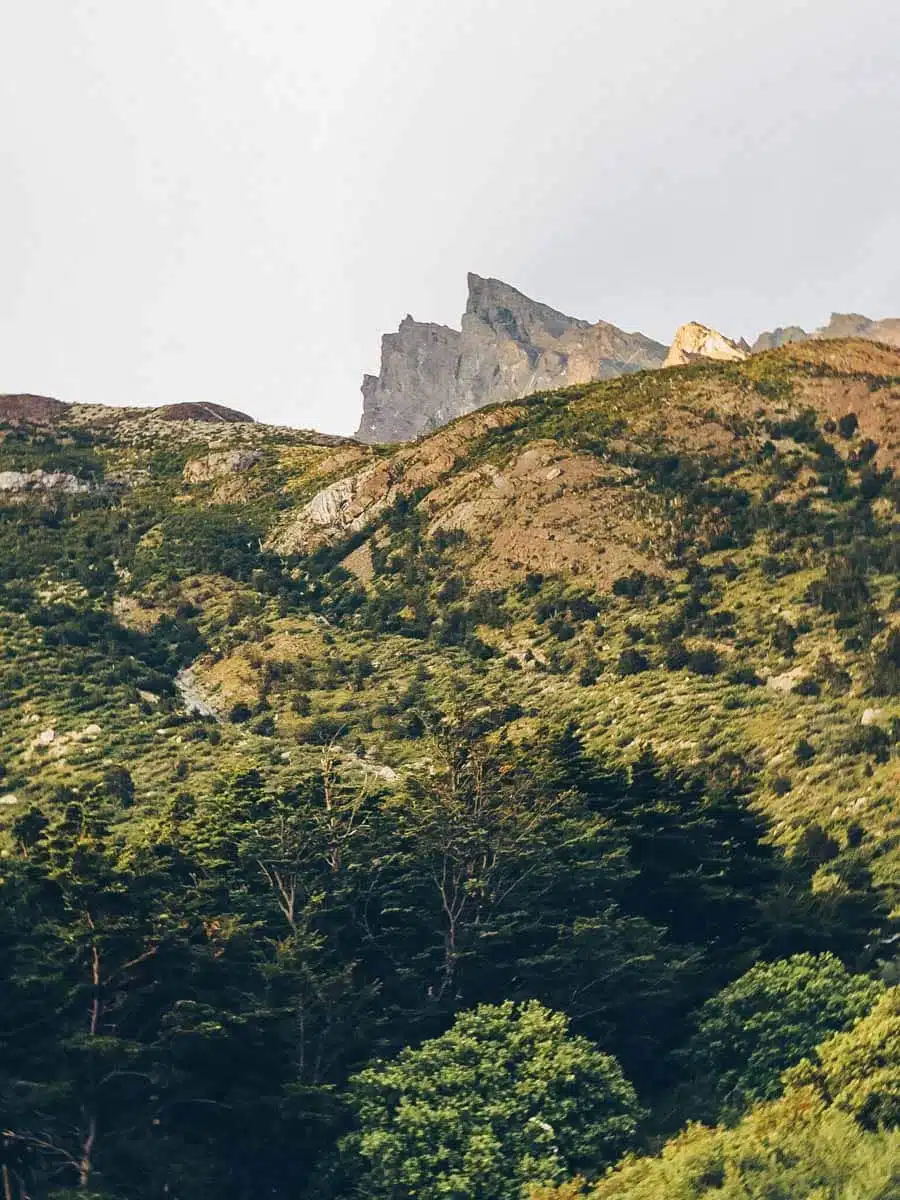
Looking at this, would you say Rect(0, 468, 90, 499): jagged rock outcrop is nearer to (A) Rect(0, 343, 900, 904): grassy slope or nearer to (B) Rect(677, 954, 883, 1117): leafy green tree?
(A) Rect(0, 343, 900, 904): grassy slope

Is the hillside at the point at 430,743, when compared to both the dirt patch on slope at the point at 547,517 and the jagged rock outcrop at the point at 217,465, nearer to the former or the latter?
the dirt patch on slope at the point at 547,517

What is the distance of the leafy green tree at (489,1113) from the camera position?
27594 mm

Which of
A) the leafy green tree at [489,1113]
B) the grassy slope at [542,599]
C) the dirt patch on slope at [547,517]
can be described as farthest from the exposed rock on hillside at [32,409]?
the leafy green tree at [489,1113]

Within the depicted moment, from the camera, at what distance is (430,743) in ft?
168

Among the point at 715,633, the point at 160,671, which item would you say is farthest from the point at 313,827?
the point at 160,671

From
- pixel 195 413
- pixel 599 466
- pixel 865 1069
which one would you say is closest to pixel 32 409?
pixel 195 413

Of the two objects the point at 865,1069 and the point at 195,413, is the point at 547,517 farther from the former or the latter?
the point at 195,413

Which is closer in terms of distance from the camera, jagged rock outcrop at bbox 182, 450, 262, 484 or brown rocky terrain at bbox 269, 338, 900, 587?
brown rocky terrain at bbox 269, 338, 900, 587

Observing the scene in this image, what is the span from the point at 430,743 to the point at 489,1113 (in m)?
23.8

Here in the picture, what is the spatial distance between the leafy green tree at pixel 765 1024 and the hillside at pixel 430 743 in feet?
4.28

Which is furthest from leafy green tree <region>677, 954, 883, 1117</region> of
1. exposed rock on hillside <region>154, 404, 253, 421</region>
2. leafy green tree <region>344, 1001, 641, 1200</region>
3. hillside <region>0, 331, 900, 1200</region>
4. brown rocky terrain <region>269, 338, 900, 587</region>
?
exposed rock on hillside <region>154, 404, 253, 421</region>

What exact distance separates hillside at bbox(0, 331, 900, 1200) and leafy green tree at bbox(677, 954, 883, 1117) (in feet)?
4.28

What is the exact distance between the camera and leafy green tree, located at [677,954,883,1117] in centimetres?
3167

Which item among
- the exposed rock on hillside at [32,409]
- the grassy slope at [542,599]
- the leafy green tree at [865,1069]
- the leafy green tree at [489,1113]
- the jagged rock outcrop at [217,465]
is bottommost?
the leafy green tree at [489,1113]
